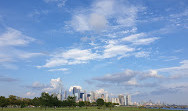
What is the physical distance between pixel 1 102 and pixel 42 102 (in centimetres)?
2427

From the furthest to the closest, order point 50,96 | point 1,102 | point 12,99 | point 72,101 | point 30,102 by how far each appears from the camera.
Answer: point 30,102 → point 12,99 → point 72,101 → point 50,96 → point 1,102

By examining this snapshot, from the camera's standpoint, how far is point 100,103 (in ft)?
529

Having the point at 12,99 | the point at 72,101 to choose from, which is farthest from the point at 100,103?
the point at 12,99

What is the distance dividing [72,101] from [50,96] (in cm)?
2978

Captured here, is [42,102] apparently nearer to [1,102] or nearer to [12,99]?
[1,102]

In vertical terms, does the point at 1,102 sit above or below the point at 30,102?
above

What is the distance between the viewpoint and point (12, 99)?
152 metres

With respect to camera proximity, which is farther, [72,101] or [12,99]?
[12,99]

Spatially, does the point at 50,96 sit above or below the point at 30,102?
above

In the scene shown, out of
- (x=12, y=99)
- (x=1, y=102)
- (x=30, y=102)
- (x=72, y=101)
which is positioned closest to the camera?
(x=1, y=102)

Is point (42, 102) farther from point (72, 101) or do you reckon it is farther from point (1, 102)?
point (72, 101)

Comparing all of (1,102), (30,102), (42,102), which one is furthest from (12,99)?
(42,102)

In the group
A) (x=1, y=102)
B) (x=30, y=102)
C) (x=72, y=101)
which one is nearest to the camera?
(x=1, y=102)

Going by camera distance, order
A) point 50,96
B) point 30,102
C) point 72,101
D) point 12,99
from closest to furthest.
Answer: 1. point 50,96
2. point 72,101
3. point 12,99
4. point 30,102
